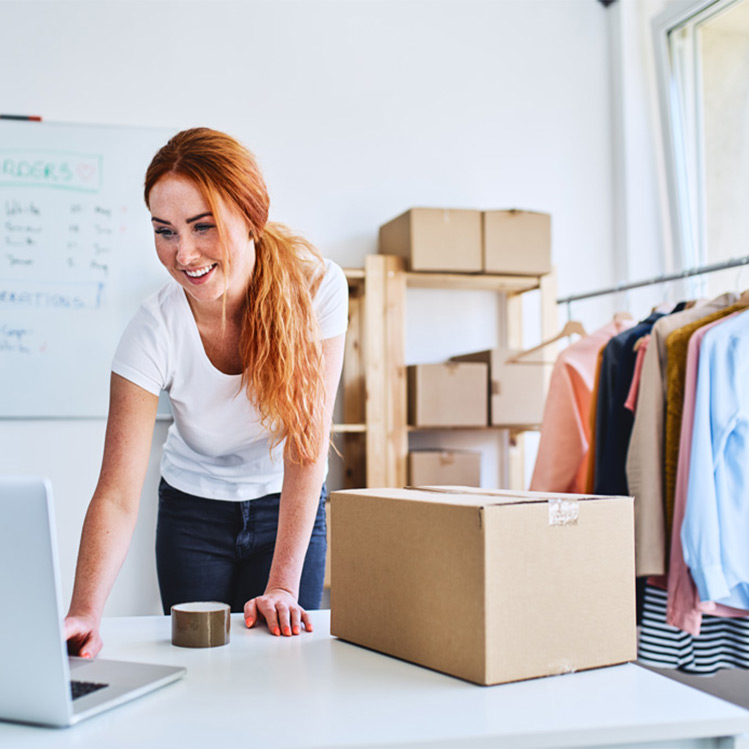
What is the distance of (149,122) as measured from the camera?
9.60 ft

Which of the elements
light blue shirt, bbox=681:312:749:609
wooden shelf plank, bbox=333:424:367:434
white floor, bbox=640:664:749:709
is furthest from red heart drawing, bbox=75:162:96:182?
white floor, bbox=640:664:749:709

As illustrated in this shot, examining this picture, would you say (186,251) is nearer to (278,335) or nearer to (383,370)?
(278,335)

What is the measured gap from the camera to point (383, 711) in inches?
32.4

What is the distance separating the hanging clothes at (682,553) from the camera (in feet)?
6.32

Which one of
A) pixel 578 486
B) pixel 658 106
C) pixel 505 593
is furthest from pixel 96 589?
pixel 658 106

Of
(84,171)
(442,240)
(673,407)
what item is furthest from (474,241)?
(84,171)

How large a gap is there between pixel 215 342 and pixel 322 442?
24 centimetres

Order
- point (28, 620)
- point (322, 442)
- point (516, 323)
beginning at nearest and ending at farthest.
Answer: point (28, 620) → point (322, 442) → point (516, 323)

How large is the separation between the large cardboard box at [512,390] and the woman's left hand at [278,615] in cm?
169

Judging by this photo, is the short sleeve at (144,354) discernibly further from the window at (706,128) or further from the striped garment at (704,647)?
the window at (706,128)

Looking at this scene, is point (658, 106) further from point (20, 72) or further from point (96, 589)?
point (96, 589)

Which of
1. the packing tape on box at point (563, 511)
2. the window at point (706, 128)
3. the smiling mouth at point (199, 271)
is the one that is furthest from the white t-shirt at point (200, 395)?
the window at point (706, 128)

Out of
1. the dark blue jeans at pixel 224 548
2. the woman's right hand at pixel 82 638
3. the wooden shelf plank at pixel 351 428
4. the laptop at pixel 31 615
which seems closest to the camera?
the laptop at pixel 31 615

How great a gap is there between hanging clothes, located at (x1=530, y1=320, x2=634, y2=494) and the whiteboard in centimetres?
132
